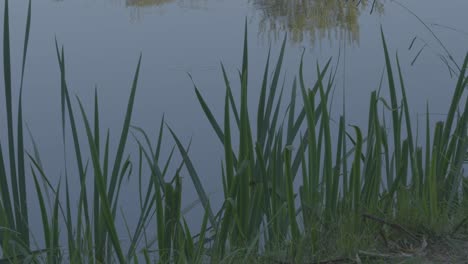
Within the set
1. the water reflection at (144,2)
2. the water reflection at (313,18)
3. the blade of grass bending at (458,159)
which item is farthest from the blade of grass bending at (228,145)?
the water reflection at (144,2)

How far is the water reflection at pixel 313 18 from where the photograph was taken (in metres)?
4.56

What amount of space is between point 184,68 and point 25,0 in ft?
5.64

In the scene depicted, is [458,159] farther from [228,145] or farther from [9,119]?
[9,119]

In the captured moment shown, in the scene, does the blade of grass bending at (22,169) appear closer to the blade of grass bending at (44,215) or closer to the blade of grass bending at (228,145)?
the blade of grass bending at (44,215)

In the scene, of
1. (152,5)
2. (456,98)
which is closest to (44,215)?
(456,98)

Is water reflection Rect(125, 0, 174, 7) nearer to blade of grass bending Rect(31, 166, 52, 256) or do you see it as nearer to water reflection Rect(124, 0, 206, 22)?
water reflection Rect(124, 0, 206, 22)

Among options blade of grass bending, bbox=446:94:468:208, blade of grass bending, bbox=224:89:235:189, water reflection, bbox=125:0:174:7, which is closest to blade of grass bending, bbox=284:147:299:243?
blade of grass bending, bbox=224:89:235:189

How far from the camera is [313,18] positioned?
506 cm

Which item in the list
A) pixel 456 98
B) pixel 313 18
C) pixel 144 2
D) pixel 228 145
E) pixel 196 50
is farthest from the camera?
pixel 144 2

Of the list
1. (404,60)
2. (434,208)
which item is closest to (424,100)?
(404,60)

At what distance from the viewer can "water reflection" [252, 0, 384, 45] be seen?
15.0 feet

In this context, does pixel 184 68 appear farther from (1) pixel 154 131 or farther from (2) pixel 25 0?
(2) pixel 25 0

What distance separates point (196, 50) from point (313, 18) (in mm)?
1167

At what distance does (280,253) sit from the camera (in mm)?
1686
